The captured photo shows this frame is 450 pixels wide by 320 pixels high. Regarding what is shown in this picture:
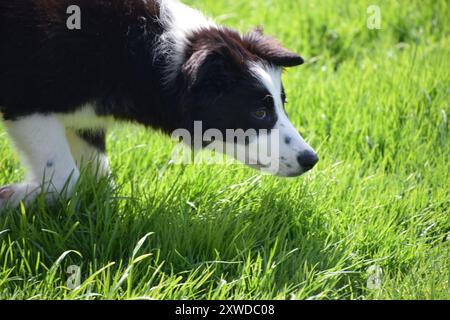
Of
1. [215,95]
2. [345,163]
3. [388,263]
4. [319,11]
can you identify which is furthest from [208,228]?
[319,11]

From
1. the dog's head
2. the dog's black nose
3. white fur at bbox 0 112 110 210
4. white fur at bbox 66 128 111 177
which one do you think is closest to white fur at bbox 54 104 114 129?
white fur at bbox 0 112 110 210

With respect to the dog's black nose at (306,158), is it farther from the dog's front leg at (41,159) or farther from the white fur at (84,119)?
the dog's front leg at (41,159)

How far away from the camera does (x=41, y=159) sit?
3996 millimetres

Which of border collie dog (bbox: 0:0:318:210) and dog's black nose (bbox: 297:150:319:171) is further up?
border collie dog (bbox: 0:0:318:210)

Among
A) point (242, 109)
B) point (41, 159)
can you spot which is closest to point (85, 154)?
point (41, 159)

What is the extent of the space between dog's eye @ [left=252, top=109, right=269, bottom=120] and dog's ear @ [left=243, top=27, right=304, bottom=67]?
337mm

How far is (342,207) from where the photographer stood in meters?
4.44

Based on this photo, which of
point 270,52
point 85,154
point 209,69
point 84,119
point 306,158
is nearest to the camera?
point 209,69

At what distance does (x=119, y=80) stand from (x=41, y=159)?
565mm

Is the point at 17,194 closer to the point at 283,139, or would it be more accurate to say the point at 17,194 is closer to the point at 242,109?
the point at 242,109

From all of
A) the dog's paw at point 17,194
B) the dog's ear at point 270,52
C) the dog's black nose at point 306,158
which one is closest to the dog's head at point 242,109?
the dog's black nose at point 306,158

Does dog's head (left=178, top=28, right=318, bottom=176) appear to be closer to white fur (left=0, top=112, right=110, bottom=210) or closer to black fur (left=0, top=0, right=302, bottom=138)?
black fur (left=0, top=0, right=302, bottom=138)

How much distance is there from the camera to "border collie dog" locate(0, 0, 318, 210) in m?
3.95

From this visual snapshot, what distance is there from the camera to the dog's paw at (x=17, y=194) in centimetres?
396
